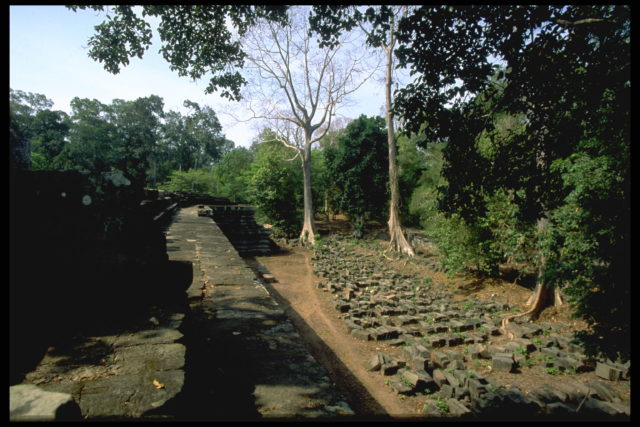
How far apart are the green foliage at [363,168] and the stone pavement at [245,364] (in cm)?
1603

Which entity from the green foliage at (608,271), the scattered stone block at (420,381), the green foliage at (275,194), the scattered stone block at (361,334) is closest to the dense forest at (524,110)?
the green foliage at (608,271)

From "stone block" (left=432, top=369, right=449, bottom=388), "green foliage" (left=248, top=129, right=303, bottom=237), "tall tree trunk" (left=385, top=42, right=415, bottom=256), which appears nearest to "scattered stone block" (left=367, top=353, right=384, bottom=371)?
"stone block" (left=432, top=369, right=449, bottom=388)

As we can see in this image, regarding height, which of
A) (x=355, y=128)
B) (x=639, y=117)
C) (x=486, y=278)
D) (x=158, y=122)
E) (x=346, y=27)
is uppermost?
(x=158, y=122)

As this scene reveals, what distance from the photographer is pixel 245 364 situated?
2.67m

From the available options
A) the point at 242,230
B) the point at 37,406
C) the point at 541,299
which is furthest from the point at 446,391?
the point at 242,230

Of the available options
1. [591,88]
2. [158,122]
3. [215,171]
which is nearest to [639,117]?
[591,88]

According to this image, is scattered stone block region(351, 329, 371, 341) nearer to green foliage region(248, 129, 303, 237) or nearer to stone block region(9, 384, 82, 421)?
stone block region(9, 384, 82, 421)

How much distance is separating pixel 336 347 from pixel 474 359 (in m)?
2.32

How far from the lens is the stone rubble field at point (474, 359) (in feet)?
12.2

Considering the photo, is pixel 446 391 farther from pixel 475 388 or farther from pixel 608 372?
pixel 608 372

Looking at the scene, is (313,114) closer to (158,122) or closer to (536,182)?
(536,182)

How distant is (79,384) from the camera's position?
1.66 metres

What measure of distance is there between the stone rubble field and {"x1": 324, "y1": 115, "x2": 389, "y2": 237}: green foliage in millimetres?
11314

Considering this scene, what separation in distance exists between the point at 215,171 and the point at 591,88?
33.3 m
